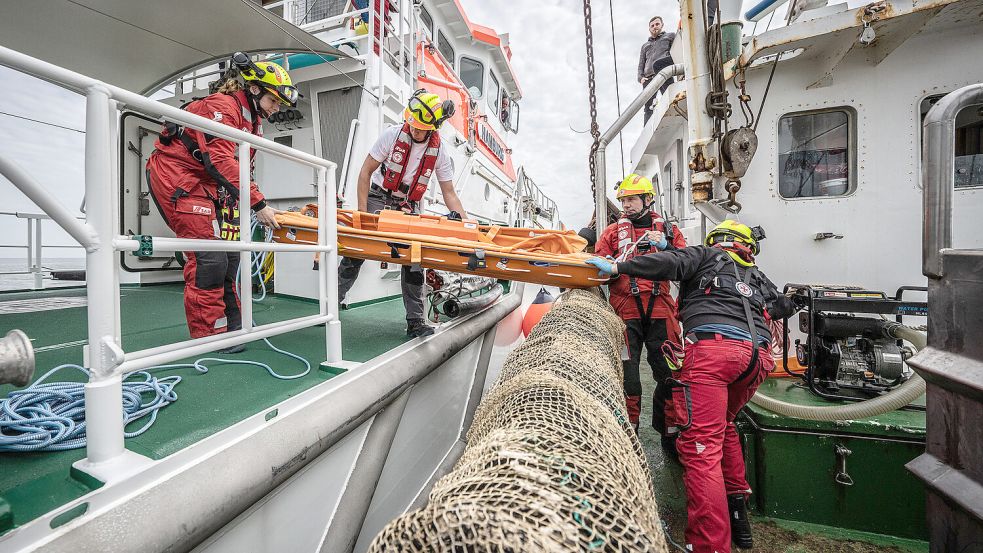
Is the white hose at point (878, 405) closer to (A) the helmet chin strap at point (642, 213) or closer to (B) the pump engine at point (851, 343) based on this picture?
(B) the pump engine at point (851, 343)

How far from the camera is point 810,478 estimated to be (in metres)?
2.53

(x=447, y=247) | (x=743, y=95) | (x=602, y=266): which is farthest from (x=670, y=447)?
(x=743, y=95)

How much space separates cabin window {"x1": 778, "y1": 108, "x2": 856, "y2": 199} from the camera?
11.6 ft

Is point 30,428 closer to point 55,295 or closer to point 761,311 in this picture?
point 761,311

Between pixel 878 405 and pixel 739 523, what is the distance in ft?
3.55

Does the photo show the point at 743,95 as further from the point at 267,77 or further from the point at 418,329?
the point at 267,77

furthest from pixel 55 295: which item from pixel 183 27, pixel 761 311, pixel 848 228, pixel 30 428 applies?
pixel 848 228

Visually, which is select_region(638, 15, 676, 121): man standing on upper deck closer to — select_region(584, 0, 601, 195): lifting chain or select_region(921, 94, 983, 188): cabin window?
select_region(584, 0, 601, 195): lifting chain

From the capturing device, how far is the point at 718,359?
2.27m

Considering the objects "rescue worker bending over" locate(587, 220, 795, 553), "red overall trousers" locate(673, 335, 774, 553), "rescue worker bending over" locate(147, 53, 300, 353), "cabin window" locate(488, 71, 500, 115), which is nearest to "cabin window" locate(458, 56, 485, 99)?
"cabin window" locate(488, 71, 500, 115)

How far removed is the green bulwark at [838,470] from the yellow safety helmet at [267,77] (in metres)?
3.45

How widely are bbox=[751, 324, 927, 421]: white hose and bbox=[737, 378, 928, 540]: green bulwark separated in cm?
4

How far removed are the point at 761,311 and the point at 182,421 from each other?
9.68ft

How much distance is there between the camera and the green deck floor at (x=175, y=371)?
1.01 metres
